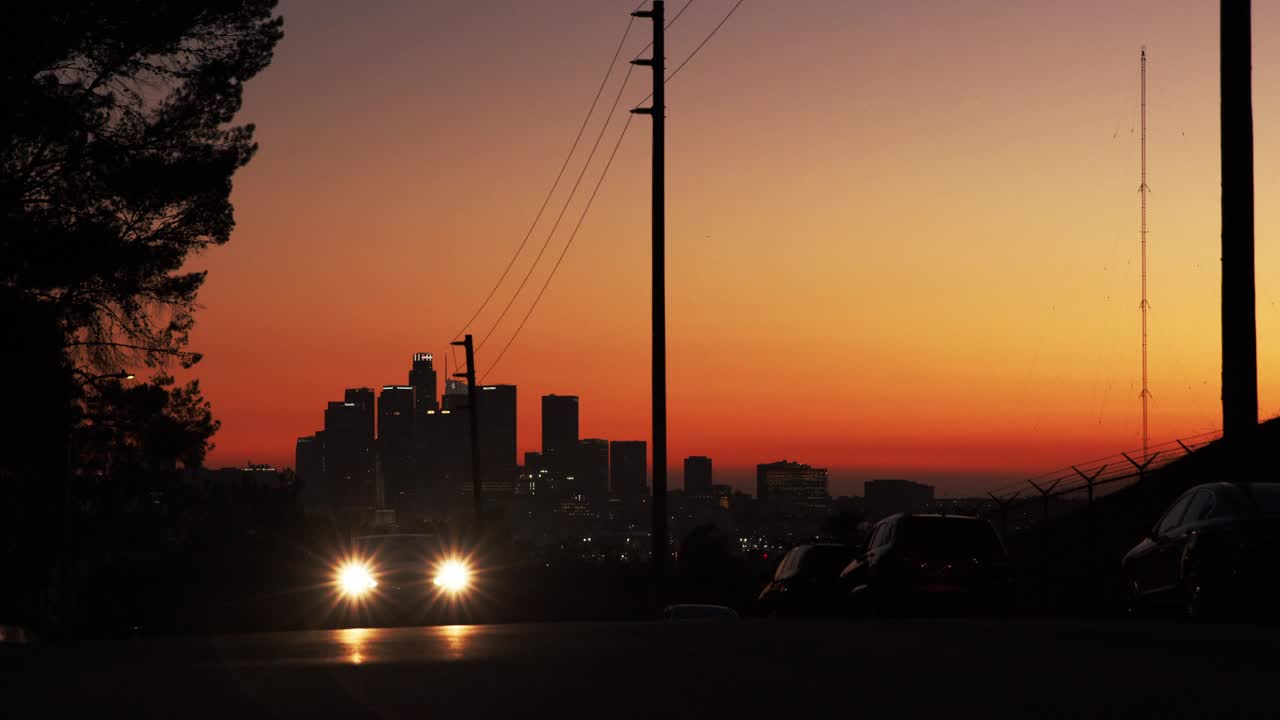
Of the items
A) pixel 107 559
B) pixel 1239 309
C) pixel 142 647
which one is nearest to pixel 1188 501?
pixel 1239 309

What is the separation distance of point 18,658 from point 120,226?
63.1ft

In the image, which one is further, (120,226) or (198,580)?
(198,580)

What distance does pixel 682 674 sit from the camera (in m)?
12.7

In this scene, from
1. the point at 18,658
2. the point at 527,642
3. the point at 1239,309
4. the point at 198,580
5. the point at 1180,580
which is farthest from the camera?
the point at 198,580

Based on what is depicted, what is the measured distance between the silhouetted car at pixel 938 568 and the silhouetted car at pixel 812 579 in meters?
4.17

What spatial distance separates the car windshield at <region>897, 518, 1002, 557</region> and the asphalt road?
20.5ft

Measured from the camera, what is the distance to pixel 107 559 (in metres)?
71.2

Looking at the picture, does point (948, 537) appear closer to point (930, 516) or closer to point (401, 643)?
point (930, 516)

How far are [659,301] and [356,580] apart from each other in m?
7.94

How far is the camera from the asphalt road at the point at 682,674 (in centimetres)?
1077

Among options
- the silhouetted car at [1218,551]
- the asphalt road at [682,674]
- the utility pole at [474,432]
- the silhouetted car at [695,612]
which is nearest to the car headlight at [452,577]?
the silhouetted car at [695,612]

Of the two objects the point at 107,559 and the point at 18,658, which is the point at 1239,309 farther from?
the point at 107,559

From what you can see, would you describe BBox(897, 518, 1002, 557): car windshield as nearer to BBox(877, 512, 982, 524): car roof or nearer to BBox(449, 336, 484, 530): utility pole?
BBox(877, 512, 982, 524): car roof

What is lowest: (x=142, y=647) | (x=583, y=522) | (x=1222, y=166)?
(x=583, y=522)
